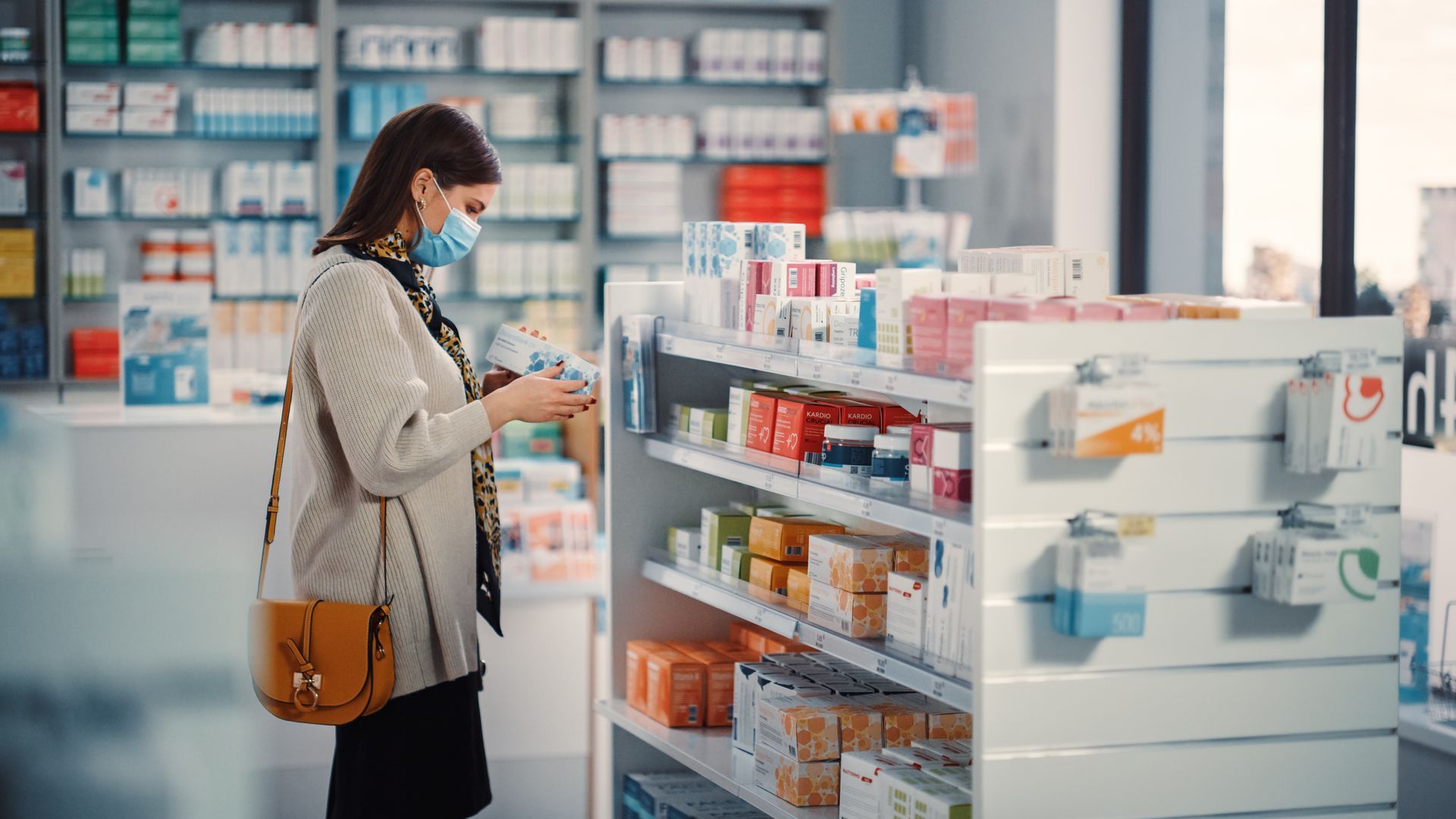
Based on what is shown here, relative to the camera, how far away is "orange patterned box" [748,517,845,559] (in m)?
3.21

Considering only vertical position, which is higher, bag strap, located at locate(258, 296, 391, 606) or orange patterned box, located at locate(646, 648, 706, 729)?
bag strap, located at locate(258, 296, 391, 606)

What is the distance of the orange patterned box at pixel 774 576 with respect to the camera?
319 cm

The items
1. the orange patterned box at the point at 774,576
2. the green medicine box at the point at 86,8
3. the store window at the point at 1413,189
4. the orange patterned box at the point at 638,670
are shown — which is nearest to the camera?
the orange patterned box at the point at 774,576

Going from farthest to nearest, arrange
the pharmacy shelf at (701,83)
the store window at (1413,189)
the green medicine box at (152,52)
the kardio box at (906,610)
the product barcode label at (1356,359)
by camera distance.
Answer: the pharmacy shelf at (701,83), the green medicine box at (152,52), the store window at (1413,189), the kardio box at (906,610), the product barcode label at (1356,359)

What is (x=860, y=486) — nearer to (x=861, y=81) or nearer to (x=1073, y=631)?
(x=1073, y=631)

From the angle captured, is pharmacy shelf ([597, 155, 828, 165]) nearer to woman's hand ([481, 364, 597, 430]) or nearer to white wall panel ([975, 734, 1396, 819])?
woman's hand ([481, 364, 597, 430])

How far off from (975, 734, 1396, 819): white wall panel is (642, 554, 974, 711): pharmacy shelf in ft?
0.45

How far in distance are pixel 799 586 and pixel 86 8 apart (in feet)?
18.2

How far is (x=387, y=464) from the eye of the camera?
8.91ft

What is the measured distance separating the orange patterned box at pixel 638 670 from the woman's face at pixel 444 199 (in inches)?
47.5

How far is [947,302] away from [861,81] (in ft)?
20.5

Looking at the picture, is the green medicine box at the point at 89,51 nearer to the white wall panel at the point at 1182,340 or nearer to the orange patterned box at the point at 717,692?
the orange patterned box at the point at 717,692

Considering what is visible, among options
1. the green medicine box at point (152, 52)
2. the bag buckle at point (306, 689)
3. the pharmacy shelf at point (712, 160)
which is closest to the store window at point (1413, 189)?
the bag buckle at point (306, 689)

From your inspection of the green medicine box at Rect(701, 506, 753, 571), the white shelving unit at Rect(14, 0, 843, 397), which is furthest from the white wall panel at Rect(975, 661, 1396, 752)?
the white shelving unit at Rect(14, 0, 843, 397)
